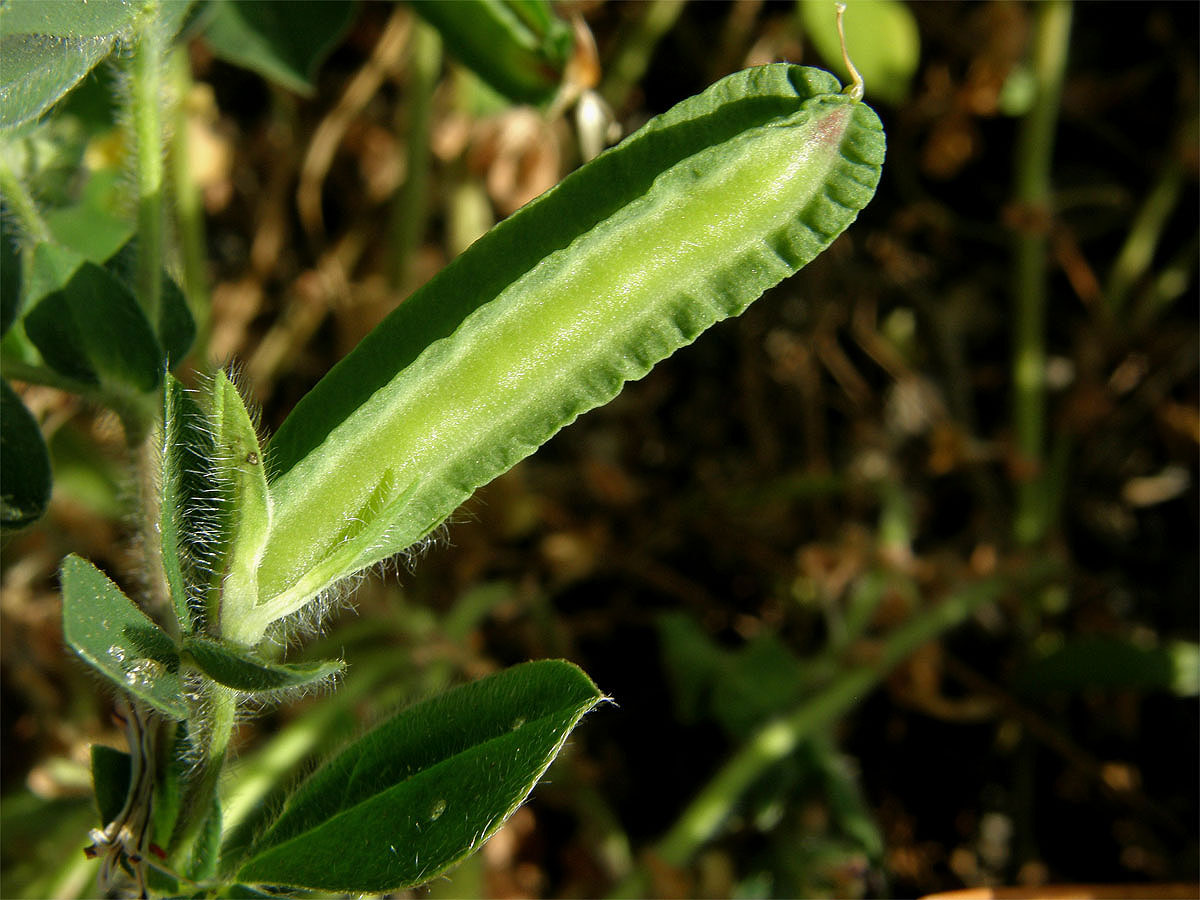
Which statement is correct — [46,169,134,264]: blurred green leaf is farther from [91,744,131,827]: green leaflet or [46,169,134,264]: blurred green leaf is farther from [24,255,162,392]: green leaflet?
[91,744,131,827]: green leaflet

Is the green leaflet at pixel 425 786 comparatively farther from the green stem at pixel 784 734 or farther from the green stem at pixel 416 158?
the green stem at pixel 416 158

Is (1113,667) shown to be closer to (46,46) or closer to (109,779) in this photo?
(109,779)

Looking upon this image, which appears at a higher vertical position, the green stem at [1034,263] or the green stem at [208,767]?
the green stem at [208,767]

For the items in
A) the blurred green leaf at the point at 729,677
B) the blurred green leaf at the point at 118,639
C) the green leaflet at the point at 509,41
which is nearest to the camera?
the blurred green leaf at the point at 118,639

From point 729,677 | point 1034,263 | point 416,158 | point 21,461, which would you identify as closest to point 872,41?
point 1034,263

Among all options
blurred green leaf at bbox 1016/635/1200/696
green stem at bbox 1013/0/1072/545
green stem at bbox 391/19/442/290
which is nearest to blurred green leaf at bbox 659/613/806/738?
blurred green leaf at bbox 1016/635/1200/696

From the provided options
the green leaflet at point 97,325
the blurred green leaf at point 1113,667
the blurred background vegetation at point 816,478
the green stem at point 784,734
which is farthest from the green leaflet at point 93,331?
the blurred green leaf at point 1113,667

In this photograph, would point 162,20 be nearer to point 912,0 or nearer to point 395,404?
point 395,404
